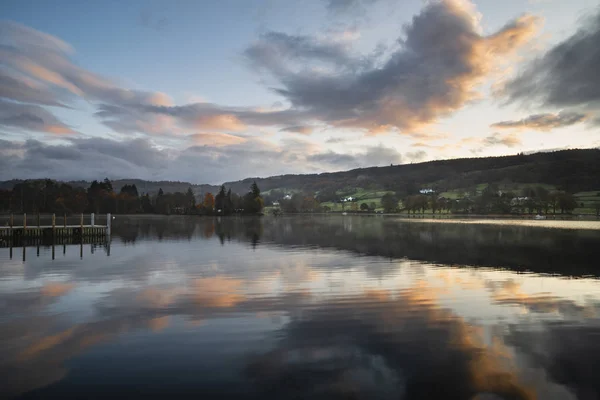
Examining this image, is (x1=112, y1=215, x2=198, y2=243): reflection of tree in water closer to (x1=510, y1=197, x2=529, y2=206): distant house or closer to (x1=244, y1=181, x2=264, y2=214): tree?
(x1=244, y1=181, x2=264, y2=214): tree

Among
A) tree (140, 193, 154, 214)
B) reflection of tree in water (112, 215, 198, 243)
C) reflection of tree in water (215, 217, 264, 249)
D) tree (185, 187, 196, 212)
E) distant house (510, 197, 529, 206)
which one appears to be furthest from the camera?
tree (185, 187, 196, 212)

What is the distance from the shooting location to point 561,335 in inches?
494

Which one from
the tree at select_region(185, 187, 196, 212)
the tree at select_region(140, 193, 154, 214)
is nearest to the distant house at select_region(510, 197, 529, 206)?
the tree at select_region(185, 187, 196, 212)

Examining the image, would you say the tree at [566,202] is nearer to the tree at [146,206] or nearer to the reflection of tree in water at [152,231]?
the reflection of tree in water at [152,231]

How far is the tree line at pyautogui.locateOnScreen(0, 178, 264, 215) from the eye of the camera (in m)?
166

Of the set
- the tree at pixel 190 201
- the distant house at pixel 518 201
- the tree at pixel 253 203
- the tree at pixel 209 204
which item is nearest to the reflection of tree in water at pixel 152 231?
the tree at pixel 253 203

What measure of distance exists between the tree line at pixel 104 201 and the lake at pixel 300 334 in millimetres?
150662

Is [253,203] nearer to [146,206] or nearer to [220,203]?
[220,203]

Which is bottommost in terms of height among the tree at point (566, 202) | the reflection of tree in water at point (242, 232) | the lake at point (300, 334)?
the reflection of tree in water at point (242, 232)

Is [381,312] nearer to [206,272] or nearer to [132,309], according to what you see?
[132,309]

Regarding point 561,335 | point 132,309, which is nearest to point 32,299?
point 132,309

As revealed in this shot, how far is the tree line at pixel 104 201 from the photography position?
166 metres

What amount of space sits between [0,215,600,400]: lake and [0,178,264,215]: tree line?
494ft

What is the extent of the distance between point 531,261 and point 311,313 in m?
24.1
